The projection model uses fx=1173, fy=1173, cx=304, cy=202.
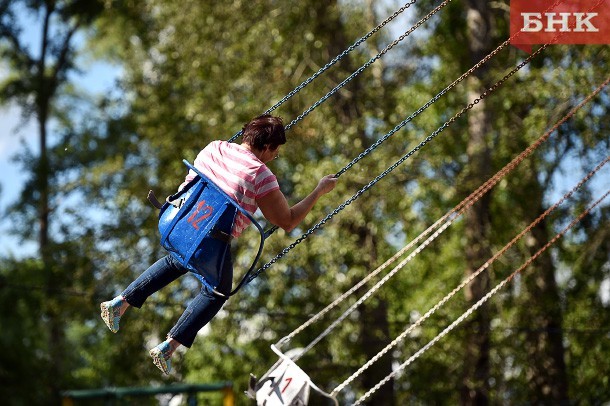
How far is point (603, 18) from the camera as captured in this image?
6.38 metres

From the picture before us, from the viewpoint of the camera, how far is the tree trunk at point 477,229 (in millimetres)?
14867

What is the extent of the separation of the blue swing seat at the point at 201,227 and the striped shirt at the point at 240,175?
4cm

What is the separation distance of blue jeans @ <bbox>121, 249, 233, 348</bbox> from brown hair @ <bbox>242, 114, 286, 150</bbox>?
1.91 feet

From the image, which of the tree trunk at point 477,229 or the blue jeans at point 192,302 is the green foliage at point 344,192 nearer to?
the tree trunk at point 477,229

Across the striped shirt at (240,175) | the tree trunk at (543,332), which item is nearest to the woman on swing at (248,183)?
the striped shirt at (240,175)

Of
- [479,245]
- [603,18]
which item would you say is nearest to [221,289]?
[603,18]

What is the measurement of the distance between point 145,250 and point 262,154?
1159 centimetres

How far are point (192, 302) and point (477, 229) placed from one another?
9928 millimetres

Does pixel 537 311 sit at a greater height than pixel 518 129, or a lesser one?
lesser

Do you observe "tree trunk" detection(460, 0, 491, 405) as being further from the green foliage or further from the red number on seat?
the red number on seat

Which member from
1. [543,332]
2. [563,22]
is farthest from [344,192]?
[563,22]

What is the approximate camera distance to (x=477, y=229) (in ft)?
49.8

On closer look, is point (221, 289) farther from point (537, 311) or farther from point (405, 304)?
point (405, 304)

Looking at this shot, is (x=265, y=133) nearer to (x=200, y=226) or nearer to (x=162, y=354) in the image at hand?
(x=200, y=226)
